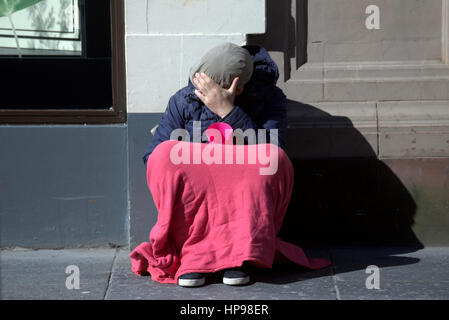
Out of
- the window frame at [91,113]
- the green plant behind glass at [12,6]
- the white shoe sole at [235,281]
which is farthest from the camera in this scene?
the green plant behind glass at [12,6]

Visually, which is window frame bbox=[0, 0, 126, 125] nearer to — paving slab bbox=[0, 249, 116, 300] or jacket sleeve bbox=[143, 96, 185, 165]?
jacket sleeve bbox=[143, 96, 185, 165]

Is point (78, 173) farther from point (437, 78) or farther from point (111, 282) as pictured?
point (437, 78)

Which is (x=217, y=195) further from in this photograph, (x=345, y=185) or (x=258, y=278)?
(x=345, y=185)

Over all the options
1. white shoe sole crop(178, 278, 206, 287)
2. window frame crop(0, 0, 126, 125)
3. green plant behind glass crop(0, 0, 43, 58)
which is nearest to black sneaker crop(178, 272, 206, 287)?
white shoe sole crop(178, 278, 206, 287)

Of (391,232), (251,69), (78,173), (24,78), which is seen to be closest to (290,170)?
(251,69)

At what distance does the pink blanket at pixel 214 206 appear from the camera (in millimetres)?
4688

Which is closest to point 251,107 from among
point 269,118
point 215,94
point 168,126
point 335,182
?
point 269,118

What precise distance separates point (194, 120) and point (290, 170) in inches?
24.8

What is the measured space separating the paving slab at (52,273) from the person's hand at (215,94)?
1.17 meters

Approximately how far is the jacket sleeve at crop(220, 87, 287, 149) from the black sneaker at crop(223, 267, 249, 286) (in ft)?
2.54

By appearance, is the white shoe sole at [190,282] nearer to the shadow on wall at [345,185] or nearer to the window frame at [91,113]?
the shadow on wall at [345,185]

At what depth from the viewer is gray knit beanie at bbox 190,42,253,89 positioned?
15.6ft

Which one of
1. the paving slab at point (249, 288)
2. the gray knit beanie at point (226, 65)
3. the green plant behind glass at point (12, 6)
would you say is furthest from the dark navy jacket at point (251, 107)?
the green plant behind glass at point (12, 6)

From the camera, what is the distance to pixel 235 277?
15.2 feet
